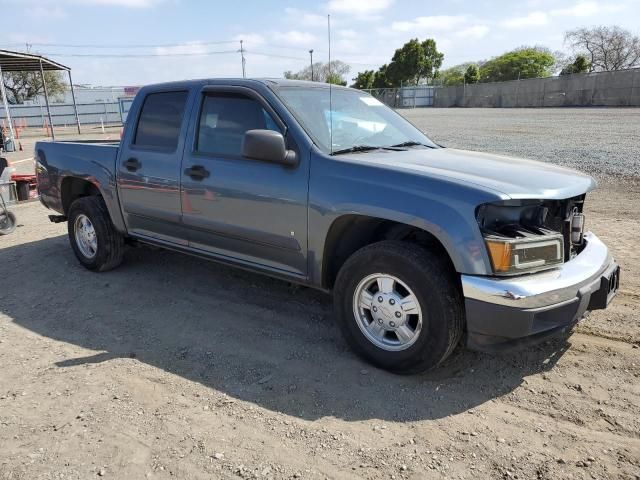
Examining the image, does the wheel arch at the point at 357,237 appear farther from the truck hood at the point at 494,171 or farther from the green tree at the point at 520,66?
the green tree at the point at 520,66

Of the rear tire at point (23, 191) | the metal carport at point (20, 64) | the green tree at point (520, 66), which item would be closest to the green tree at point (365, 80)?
the green tree at point (520, 66)

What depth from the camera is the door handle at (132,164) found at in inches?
189

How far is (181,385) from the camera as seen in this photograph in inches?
132

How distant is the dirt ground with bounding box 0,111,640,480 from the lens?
262 centimetres

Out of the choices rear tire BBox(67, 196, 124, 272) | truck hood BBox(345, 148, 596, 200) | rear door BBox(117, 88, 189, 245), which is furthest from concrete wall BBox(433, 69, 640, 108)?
rear tire BBox(67, 196, 124, 272)

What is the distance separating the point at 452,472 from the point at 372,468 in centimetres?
38

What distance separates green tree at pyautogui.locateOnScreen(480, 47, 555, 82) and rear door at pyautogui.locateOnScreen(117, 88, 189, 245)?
79036mm

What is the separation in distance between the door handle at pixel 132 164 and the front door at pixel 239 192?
0.68 metres

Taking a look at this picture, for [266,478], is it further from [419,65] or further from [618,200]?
[419,65]

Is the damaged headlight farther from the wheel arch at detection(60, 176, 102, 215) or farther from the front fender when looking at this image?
the wheel arch at detection(60, 176, 102, 215)

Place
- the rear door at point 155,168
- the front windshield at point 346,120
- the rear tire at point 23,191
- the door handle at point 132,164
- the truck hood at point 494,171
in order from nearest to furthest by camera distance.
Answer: the truck hood at point 494,171 → the front windshield at point 346,120 → the rear door at point 155,168 → the door handle at point 132,164 → the rear tire at point 23,191

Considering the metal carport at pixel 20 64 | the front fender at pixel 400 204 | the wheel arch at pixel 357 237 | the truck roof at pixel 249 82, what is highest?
the metal carport at pixel 20 64

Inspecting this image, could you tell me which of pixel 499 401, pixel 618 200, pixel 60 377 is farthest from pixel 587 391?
pixel 618 200

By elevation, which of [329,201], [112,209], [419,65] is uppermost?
[419,65]
